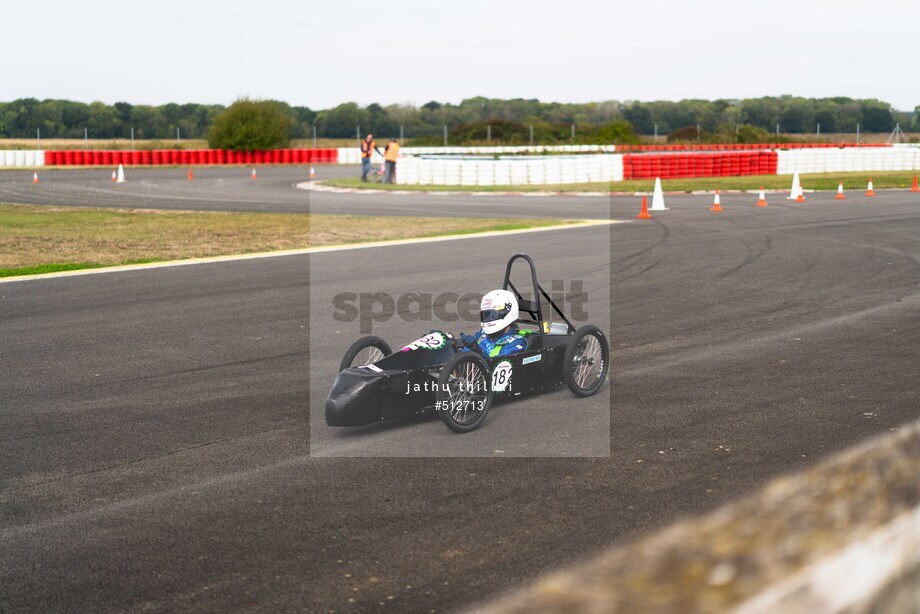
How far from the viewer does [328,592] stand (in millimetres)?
4664

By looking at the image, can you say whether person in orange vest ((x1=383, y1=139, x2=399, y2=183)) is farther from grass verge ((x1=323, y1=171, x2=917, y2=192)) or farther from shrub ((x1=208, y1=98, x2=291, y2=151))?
shrub ((x1=208, y1=98, x2=291, y2=151))

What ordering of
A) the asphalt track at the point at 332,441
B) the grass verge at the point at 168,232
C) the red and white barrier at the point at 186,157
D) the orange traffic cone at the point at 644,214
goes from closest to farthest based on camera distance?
the asphalt track at the point at 332,441 → the grass verge at the point at 168,232 → the orange traffic cone at the point at 644,214 → the red and white barrier at the point at 186,157

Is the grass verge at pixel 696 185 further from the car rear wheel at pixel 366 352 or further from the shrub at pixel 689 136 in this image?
the shrub at pixel 689 136

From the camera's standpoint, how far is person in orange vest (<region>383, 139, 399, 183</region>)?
125 ft

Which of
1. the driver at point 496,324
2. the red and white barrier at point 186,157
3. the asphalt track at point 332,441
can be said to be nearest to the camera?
the asphalt track at point 332,441

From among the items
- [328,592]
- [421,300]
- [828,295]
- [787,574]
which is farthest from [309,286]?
[787,574]

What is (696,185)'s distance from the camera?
35.8 metres

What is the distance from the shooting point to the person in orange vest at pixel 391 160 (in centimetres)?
3809

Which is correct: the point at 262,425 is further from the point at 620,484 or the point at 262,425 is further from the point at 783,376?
the point at 783,376

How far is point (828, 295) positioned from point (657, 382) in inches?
212

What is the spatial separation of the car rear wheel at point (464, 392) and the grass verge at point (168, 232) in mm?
10332

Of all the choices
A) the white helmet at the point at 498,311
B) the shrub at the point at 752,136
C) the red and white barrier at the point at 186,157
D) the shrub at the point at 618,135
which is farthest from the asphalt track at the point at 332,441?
the shrub at the point at 752,136

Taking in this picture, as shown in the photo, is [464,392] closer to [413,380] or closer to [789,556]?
[413,380]

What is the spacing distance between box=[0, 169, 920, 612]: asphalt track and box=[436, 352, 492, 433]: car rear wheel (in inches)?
5.9
